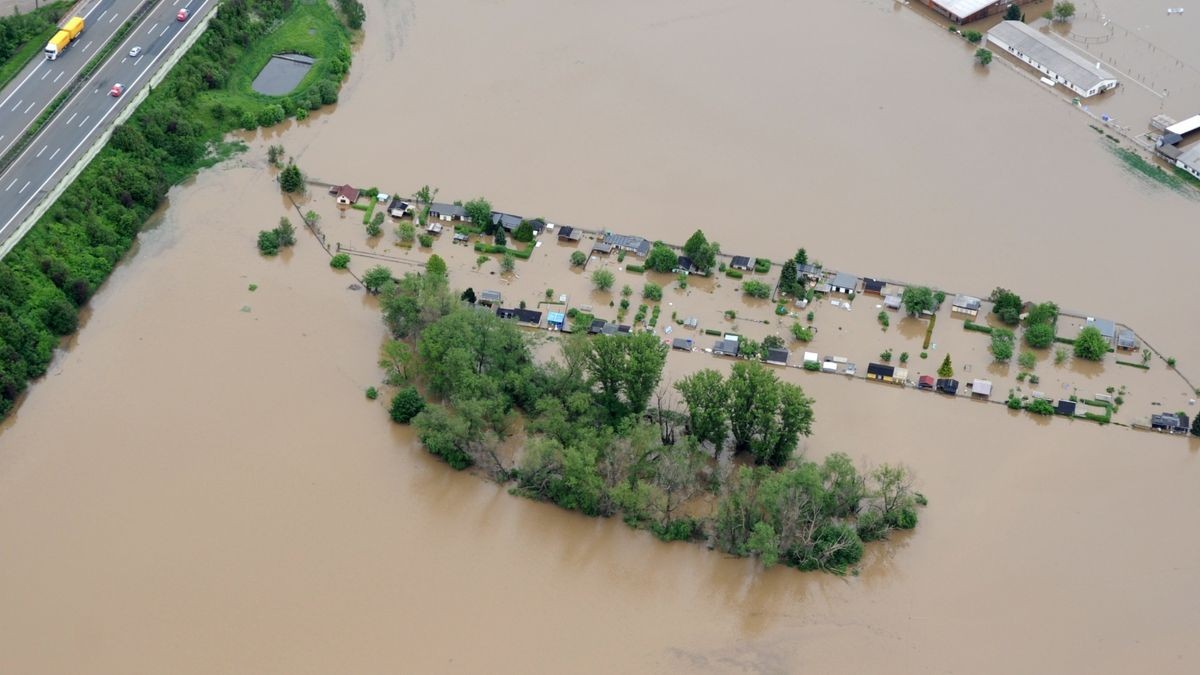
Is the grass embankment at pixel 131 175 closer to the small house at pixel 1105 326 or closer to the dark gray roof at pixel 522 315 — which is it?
the dark gray roof at pixel 522 315

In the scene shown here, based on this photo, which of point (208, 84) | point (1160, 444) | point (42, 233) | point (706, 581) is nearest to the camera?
point (706, 581)

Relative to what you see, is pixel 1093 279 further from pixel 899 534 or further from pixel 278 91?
pixel 278 91

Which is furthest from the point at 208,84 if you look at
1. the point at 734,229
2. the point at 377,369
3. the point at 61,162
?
the point at 734,229

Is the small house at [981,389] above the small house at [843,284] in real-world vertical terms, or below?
below

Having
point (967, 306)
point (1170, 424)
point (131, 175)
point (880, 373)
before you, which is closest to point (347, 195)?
point (131, 175)

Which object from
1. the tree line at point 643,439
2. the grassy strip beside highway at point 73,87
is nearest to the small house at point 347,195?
the tree line at point 643,439

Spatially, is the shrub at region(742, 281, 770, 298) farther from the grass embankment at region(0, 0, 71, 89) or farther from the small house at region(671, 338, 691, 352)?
the grass embankment at region(0, 0, 71, 89)
